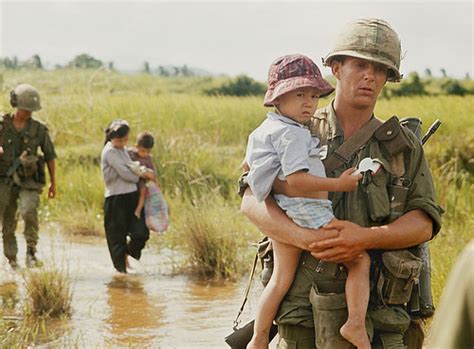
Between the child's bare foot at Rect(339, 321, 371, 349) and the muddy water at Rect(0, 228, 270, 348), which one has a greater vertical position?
the child's bare foot at Rect(339, 321, 371, 349)

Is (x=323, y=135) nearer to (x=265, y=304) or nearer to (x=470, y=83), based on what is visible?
(x=265, y=304)

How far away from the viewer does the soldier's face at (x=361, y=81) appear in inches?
172

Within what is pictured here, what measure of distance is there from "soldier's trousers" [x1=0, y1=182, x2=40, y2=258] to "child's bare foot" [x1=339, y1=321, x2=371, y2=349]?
7810 mm

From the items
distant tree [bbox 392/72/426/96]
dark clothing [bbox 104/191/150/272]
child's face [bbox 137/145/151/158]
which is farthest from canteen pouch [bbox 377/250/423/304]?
distant tree [bbox 392/72/426/96]

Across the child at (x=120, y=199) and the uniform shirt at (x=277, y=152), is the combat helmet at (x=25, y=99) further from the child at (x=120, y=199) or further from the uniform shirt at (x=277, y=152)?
the uniform shirt at (x=277, y=152)

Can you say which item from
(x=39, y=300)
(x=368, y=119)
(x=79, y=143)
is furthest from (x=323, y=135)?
(x=79, y=143)

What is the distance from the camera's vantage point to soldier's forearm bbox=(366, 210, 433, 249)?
13.9 feet

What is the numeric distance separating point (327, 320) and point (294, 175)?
22.2 inches

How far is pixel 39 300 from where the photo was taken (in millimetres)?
8953

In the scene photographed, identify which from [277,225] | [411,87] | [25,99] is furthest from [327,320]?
[411,87]

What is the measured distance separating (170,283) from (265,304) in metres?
6.72

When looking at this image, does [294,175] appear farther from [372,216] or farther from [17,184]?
[17,184]

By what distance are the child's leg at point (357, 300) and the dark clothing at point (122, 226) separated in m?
7.25

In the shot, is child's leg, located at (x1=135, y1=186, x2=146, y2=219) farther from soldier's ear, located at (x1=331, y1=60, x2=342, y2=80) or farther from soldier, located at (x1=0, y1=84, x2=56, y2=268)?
soldier's ear, located at (x1=331, y1=60, x2=342, y2=80)
